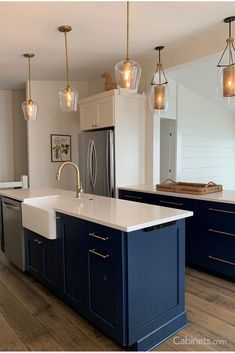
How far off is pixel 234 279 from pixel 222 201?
82cm

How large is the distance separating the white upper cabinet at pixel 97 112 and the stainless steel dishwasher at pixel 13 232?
5.54 feet

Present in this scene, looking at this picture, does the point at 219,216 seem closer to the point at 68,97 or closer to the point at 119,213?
the point at 119,213

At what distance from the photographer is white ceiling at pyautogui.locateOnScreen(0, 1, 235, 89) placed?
240cm

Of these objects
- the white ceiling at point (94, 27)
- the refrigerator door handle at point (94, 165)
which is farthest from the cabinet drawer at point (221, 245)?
the white ceiling at point (94, 27)

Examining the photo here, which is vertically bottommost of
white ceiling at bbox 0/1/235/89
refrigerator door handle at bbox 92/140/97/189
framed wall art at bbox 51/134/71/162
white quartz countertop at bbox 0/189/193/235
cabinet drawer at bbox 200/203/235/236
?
cabinet drawer at bbox 200/203/235/236

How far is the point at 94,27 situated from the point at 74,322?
2.64 m

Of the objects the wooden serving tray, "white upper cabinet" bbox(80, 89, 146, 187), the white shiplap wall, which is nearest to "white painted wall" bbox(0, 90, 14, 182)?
"white upper cabinet" bbox(80, 89, 146, 187)

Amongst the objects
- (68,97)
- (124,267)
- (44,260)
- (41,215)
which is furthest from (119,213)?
(68,97)

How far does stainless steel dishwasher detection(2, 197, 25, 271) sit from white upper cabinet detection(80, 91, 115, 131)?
169 cm

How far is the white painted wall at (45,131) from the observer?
15.9 feet

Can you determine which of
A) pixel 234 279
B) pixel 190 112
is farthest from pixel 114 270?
pixel 190 112

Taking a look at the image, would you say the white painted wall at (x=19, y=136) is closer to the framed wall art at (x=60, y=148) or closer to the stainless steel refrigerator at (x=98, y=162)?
the framed wall art at (x=60, y=148)

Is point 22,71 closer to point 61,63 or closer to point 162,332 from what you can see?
point 61,63

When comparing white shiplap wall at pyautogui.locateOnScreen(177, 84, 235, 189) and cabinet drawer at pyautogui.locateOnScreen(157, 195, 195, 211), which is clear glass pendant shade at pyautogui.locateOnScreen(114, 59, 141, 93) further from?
white shiplap wall at pyautogui.locateOnScreen(177, 84, 235, 189)
